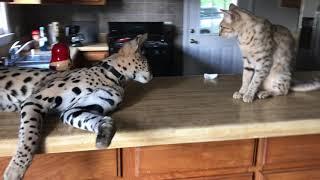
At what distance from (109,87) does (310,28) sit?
2.73 meters

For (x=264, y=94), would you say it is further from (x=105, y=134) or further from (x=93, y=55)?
(x=93, y=55)

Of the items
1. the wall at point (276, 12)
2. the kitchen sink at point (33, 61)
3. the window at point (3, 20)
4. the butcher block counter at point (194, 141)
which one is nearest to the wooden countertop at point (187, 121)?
the butcher block counter at point (194, 141)

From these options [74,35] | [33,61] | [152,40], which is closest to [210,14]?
[152,40]

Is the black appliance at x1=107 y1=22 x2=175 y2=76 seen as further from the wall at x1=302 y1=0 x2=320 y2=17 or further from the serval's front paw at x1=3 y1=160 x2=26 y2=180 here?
the serval's front paw at x1=3 y1=160 x2=26 y2=180

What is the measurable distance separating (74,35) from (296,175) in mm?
2837

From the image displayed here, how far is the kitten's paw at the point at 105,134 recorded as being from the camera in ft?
2.53

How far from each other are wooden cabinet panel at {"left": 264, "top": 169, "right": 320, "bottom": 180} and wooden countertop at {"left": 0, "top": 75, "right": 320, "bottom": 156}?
18cm

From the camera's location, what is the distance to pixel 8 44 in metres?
2.76

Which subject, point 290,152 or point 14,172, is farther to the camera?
point 290,152

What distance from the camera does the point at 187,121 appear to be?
0.97 meters

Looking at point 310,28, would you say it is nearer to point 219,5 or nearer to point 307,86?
point 219,5

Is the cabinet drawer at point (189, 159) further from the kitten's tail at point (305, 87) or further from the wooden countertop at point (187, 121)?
the kitten's tail at point (305, 87)

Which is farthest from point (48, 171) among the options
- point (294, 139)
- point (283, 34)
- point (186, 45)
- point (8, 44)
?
point (186, 45)

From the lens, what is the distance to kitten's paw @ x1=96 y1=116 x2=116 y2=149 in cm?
77
